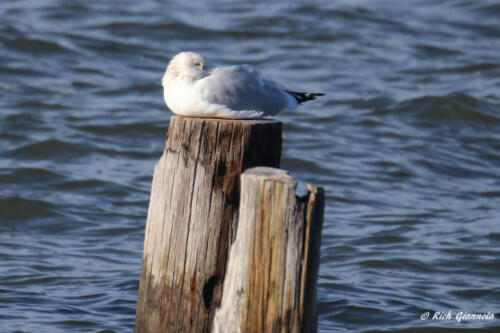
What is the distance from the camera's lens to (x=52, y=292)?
5.21 m

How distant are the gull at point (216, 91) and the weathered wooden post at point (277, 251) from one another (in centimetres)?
74

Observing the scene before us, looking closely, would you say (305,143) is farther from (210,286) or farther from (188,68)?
(210,286)

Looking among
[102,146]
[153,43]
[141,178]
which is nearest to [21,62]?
[153,43]

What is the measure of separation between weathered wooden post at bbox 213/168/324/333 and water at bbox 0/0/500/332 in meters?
1.83

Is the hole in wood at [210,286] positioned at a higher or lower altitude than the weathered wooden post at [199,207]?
lower

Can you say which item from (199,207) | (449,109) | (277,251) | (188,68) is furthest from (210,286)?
(449,109)

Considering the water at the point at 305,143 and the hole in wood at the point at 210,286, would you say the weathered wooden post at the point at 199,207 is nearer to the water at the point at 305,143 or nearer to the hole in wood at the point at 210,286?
the hole in wood at the point at 210,286

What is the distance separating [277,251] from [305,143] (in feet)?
21.2

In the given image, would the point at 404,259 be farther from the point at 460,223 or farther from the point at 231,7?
the point at 231,7

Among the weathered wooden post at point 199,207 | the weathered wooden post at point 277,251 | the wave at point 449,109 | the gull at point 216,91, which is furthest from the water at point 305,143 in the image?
the weathered wooden post at point 277,251

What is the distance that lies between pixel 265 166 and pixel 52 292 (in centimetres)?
250

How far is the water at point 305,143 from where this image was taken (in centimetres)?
539

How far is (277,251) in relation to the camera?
2938 millimetres

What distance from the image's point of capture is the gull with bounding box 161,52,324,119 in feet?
12.1
